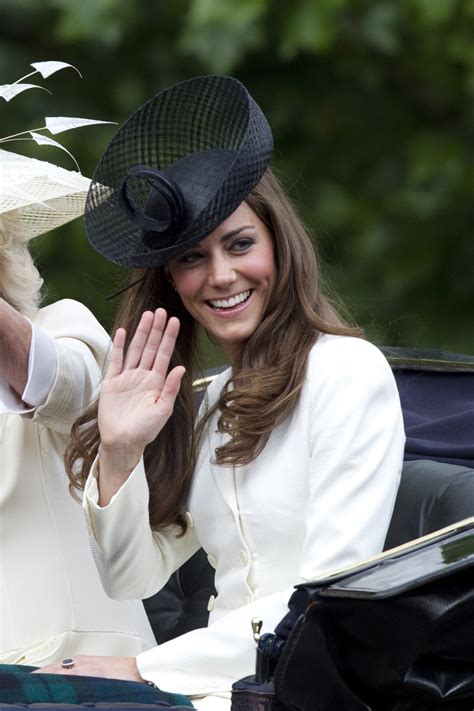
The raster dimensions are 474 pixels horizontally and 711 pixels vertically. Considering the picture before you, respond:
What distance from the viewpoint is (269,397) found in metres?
2.51

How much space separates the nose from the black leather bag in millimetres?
692

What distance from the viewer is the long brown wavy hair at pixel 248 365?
2516mm

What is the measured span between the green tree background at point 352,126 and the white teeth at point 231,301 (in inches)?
114

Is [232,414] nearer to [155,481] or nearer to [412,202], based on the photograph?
[155,481]

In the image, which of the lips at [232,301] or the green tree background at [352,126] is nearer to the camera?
the lips at [232,301]

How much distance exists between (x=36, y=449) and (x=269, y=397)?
1.83 feet

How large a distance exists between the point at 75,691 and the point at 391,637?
534mm

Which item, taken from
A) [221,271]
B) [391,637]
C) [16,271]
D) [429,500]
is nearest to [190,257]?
[221,271]

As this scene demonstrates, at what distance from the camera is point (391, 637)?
6.21 feet

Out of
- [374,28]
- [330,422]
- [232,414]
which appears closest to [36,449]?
[232,414]

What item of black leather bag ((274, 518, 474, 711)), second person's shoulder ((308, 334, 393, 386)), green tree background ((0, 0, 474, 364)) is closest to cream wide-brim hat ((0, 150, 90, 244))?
second person's shoulder ((308, 334, 393, 386))

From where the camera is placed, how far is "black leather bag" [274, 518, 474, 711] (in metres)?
1.85

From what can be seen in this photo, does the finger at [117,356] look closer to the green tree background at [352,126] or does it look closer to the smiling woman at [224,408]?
the smiling woman at [224,408]

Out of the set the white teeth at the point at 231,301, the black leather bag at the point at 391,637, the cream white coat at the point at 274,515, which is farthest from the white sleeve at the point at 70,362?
the black leather bag at the point at 391,637
